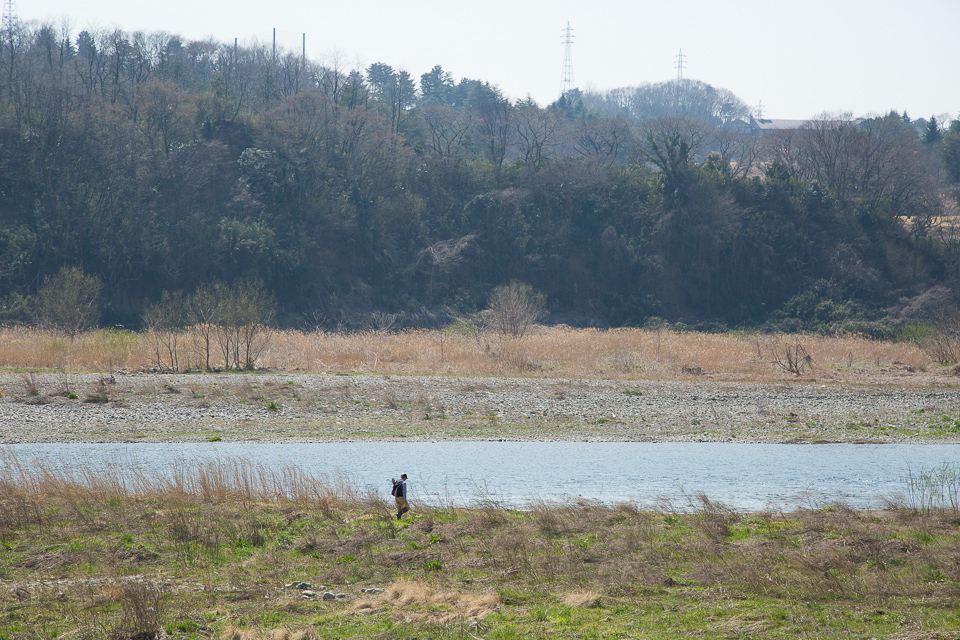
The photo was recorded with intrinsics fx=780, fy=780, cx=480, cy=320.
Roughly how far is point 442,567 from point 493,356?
72.5 feet

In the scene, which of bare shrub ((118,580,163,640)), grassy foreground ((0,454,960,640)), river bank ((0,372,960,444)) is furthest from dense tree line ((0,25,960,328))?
bare shrub ((118,580,163,640))

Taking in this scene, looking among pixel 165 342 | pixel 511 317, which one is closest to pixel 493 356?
pixel 511 317

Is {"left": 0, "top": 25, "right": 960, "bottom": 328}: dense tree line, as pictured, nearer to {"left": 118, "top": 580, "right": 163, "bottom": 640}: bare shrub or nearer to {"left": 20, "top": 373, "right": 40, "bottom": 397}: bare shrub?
{"left": 20, "top": 373, "right": 40, "bottom": 397}: bare shrub

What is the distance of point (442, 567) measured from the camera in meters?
9.69

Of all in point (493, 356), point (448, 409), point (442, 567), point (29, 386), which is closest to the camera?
point (442, 567)

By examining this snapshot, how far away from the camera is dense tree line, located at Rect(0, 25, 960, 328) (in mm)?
51312

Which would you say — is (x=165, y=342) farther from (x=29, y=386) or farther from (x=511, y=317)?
(x=511, y=317)

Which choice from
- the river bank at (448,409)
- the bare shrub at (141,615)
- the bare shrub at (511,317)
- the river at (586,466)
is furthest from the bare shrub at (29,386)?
the bare shrub at (511,317)

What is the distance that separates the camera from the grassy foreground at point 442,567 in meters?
7.41

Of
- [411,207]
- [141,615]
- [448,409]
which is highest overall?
[411,207]

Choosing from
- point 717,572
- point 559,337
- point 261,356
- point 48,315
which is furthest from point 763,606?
point 48,315

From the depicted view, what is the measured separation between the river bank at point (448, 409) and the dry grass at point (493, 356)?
253 centimetres

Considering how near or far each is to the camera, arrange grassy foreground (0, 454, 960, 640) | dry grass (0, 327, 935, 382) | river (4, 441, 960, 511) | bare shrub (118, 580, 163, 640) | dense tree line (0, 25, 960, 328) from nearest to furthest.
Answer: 1. bare shrub (118, 580, 163, 640)
2. grassy foreground (0, 454, 960, 640)
3. river (4, 441, 960, 511)
4. dry grass (0, 327, 935, 382)
5. dense tree line (0, 25, 960, 328)

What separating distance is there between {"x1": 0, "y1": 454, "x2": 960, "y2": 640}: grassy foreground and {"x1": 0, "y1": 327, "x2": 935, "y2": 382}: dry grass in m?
16.1
